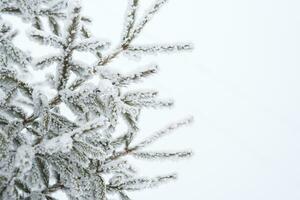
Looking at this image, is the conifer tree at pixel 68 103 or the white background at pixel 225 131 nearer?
the conifer tree at pixel 68 103

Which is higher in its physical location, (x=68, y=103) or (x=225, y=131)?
(x=225, y=131)

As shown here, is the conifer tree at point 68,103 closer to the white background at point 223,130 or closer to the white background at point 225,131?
the white background at point 223,130

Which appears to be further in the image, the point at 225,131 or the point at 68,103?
the point at 225,131

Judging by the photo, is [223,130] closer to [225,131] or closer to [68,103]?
[225,131]

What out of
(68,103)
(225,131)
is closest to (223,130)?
(225,131)

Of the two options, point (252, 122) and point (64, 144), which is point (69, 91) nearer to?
point (64, 144)

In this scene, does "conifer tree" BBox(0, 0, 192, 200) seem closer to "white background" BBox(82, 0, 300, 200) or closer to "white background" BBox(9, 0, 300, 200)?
"white background" BBox(9, 0, 300, 200)

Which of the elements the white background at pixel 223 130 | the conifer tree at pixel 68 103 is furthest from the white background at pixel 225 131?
the conifer tree at pixel 68 103

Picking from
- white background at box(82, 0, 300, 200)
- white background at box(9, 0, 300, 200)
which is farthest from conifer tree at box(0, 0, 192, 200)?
white background at box(82, 0, 300, 200)

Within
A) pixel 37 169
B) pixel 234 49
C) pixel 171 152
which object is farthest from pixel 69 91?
pixel 234 49

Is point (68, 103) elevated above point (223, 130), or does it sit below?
below

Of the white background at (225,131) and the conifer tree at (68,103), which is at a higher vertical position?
the white background at (225,131)
